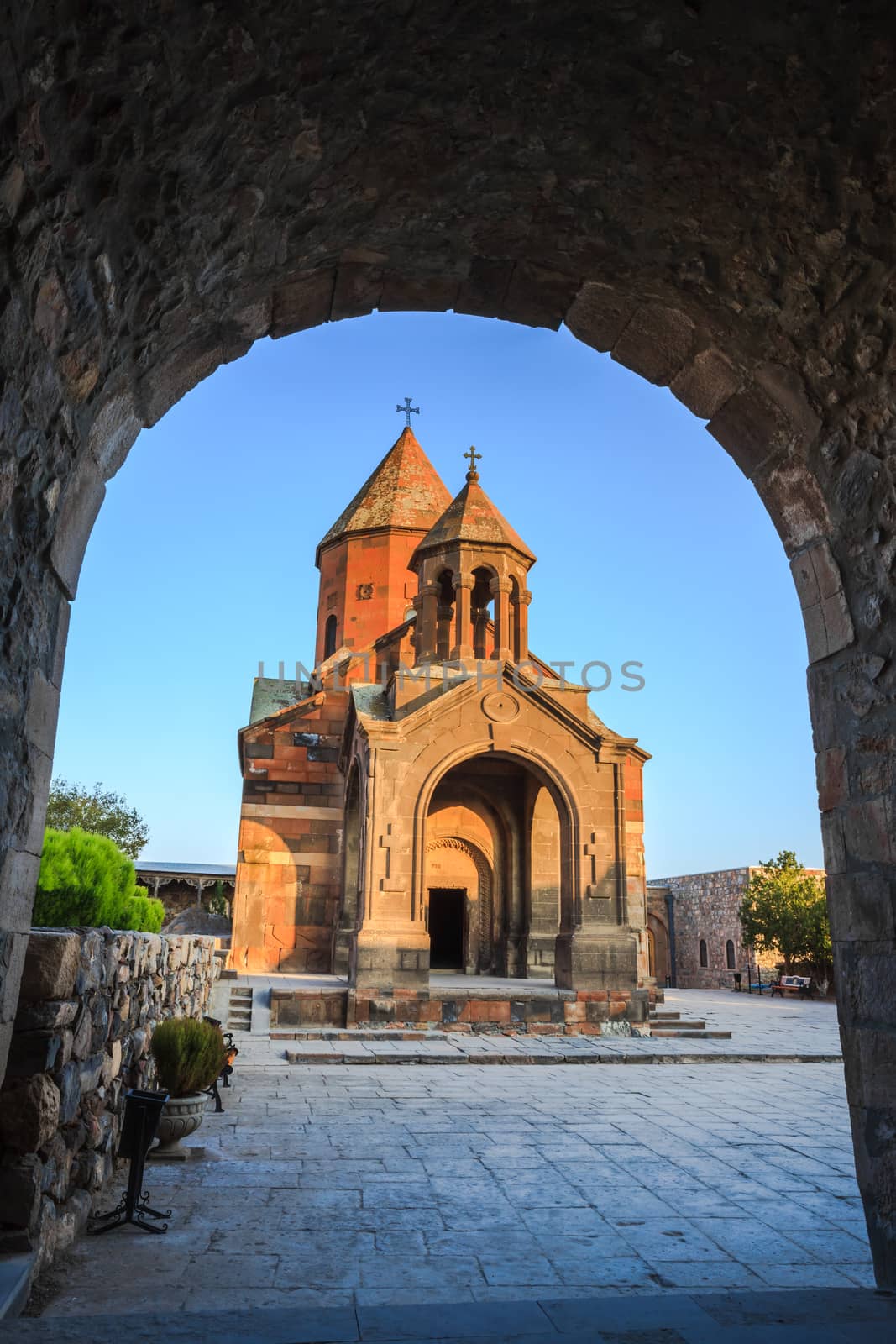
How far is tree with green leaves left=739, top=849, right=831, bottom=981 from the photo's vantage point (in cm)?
→ 2188

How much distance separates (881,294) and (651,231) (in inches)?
33.9

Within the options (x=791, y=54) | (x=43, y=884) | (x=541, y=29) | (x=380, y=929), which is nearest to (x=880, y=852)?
(x=791, y=54)

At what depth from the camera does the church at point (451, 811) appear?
13.3 metres

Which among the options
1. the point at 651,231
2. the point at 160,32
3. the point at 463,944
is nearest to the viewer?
the point at 160,32

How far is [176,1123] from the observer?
17.5ft

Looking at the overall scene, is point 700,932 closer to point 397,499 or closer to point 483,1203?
point 397,499

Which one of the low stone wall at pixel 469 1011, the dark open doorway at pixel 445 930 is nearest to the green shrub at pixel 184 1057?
the low stone wall at pixel 469 1011

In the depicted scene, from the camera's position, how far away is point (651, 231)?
352 centimetres

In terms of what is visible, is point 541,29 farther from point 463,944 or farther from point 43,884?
point 463,944

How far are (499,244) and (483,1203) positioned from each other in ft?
14.3

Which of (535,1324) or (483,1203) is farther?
(483,1203)

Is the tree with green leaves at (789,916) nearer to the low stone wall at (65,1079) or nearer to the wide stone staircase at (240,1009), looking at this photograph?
the wide stone staircase at (240,1009)

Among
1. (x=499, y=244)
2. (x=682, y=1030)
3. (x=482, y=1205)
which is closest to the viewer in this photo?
(x=499, y=244)

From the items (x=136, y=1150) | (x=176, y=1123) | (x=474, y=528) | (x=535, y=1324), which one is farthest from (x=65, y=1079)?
(x=474, y=528)
